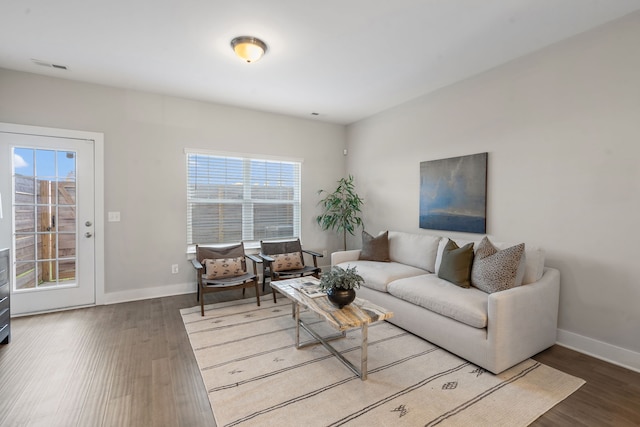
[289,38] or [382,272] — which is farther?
[382,272]

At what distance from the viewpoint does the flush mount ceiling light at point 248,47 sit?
2.61m

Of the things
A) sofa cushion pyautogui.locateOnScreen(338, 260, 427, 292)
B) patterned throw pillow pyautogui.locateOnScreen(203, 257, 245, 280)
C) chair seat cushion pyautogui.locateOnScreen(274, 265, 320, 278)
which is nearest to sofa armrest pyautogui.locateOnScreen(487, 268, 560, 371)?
sofa cushion pyautogui.locateOnScreen(338, 260, 427, 292)

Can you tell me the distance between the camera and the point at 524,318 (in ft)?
7.68

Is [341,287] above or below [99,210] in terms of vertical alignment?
below

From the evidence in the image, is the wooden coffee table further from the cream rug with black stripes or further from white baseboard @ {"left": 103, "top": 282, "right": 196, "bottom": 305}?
white baseboard @ {"left": 103, "top": 282, "right": 196, "bottom": 305}

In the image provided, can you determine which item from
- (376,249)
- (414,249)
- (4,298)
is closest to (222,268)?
(4,298)

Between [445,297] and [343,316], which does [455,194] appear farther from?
[343,316]

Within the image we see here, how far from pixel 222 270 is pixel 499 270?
297 cm

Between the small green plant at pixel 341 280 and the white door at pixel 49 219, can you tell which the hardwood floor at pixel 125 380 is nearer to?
the white door at pixel 49 219

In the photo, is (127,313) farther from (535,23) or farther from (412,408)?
(535,23)

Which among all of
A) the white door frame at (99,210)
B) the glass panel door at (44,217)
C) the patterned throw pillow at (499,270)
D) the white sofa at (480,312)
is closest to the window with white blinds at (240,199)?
the white door frame at (99,210)

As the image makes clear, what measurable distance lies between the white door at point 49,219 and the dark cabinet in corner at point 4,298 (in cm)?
82

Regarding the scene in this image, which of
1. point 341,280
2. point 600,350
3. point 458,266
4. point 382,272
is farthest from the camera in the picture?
point 382,272

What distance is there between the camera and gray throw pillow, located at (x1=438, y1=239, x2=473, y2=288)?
2834 mm
